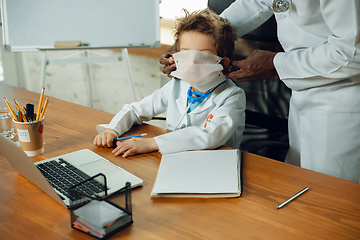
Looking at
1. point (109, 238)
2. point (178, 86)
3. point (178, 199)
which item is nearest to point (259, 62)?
point (178, 86)

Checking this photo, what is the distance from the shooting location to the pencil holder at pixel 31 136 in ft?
2.89

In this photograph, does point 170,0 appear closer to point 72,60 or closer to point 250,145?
point 72,60

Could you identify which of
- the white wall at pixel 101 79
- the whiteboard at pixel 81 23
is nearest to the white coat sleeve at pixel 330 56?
the whiteboard at pixel 81 23

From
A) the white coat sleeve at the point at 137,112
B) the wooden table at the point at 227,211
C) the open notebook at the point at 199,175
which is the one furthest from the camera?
the white coat sleeve at the point at 137,112

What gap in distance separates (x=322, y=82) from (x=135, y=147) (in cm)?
64

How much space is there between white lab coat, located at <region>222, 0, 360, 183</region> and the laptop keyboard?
0.71m

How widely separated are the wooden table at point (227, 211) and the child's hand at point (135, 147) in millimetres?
51

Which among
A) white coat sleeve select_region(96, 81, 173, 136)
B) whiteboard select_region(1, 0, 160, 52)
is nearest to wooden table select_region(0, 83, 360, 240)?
white coat sleeve select_region(96, 81, 173, 136)

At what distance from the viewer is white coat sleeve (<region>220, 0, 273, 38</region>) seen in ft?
4.27

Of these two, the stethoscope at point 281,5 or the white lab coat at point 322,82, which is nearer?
the white lab coat at point 322,82

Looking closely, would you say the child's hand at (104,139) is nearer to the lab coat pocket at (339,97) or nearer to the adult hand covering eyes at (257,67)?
the adult hand covering eyes at (257,67)

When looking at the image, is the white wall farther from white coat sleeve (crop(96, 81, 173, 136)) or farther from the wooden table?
the wooden table

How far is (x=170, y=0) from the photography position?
8.55 ft

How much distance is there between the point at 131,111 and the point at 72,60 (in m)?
1.28
